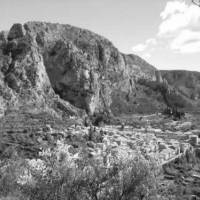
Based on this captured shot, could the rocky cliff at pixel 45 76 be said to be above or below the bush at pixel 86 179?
above

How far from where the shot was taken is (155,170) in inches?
904

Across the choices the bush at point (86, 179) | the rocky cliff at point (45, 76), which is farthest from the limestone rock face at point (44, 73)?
the bush at point (86, 179)

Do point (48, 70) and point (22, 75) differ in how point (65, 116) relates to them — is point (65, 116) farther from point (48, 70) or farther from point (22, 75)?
point (48, 70)

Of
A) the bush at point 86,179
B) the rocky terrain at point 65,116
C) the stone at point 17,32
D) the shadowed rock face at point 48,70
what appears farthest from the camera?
the stone at point 17,32

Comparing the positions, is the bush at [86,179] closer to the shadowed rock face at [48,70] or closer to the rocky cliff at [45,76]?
the rocky cliff at [45,76]

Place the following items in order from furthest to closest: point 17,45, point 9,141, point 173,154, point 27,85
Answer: point 17,45 → point 27,85 → point 173,154 → point 9,141

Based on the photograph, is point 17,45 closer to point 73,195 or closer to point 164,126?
point 164,126

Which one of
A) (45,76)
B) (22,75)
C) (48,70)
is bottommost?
(22,75)

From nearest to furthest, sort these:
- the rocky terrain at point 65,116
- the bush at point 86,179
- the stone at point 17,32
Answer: the bush at point 86,179 → the rocky terrain at point 65,116 → the stone at point 17,32

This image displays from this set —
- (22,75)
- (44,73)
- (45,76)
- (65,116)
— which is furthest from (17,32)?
(65,116)

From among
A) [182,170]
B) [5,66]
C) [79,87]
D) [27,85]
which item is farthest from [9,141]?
[79,87]

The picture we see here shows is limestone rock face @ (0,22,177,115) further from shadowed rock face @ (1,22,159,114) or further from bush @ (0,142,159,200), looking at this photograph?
bush @ (0,142,159,200)

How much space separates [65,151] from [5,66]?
138928 mm

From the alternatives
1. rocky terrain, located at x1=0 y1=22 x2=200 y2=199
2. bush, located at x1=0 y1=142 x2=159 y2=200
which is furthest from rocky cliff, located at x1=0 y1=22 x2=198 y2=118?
bush, located at x1=0 y1=142 x2=159 y2=200
